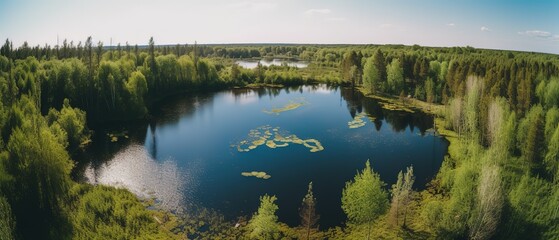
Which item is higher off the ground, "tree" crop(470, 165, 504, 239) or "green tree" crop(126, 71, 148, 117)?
"green tree" crop(126, 71, 148, 117)

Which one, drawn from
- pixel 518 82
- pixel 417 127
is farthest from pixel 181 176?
pixel 518 82

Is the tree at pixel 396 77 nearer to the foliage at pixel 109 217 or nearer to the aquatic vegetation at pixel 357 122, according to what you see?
the aquatic vegetation at pixel 357 122

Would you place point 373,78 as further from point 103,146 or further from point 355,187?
point 355,187

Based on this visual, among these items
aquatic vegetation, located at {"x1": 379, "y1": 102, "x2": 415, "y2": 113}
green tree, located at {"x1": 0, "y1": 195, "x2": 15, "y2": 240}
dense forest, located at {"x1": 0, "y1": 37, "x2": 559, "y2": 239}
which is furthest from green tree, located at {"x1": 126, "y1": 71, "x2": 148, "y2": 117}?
aquatic vegetation, located at {"x1": 379, "y1": 102, "x2": 415, "y2": 113}

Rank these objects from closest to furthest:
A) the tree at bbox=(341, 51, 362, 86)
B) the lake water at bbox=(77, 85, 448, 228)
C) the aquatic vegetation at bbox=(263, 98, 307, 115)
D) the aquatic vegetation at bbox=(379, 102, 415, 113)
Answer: the lake water at bbox=(77, 85, 448, 228) → the aquatic vegetation at bbox=(263, 98, 307, 115) → the aquatic vegetation at bbox=(379, 102, 415, 113) → the tree at bbox=(341, 51, 362, 86)

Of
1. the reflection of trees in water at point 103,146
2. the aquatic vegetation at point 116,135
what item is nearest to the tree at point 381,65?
the reflection of trees in water at point 103,146

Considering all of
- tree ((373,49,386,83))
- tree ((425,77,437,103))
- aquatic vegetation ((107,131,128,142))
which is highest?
tree ((373,49,386,83))

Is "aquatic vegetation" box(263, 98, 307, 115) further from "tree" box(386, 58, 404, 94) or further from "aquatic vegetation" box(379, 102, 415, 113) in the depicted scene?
"tree" box(386, 58, 404, 94)
